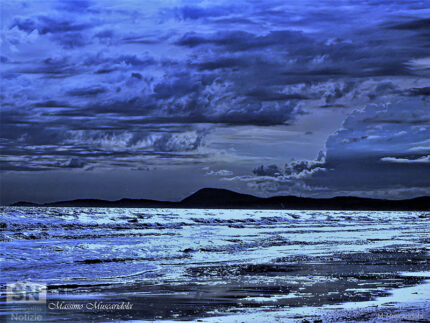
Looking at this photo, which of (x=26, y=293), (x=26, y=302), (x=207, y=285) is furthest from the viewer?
(x=207, y=285)

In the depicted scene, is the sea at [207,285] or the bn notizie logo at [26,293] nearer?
the sea at [207,285]

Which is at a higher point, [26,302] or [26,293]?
[26,302]

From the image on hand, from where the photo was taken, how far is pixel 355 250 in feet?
84.7

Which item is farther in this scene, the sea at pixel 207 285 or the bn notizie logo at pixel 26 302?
the sea at pixel 207 285

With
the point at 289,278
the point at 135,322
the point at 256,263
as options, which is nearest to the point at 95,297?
the point at 135,322

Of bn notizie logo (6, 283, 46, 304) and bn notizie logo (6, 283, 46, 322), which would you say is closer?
bn notizie logo (6, 283, 46, 322)

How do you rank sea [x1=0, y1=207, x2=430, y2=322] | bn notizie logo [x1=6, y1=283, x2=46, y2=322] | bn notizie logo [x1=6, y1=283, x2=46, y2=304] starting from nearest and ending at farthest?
bn notizie logo [x1=6, y1=283, x2=46, y2=322]
sea [x1=0, y1=207, x2=430, y2=322]
bn notizie logo [x1=6, y1=283, x2=46, y2=304]

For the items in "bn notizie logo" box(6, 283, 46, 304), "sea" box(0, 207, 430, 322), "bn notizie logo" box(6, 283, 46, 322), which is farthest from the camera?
"bn notizie logo" box(6, 283, 46, 304)

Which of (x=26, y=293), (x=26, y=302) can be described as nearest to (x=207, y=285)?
(x=26, y=293)

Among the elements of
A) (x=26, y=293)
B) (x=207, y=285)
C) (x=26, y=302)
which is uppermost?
(x=26, y=302)

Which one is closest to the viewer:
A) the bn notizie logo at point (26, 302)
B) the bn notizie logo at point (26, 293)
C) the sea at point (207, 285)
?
the bn notizie logo at point (26, 302)

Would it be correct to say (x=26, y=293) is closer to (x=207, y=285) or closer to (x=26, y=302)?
(x=26, y=302)

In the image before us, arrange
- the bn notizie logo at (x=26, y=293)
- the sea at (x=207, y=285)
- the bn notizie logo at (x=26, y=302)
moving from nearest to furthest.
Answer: the bn notizie logo at (x=26, y=302) → the sea at (x=207, y=285) → the bn notizie logo at (x=26, y=293)

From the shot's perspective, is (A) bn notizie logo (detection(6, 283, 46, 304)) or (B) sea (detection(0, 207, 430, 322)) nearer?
(B) sea (detection(0, 207, 430, 322))
